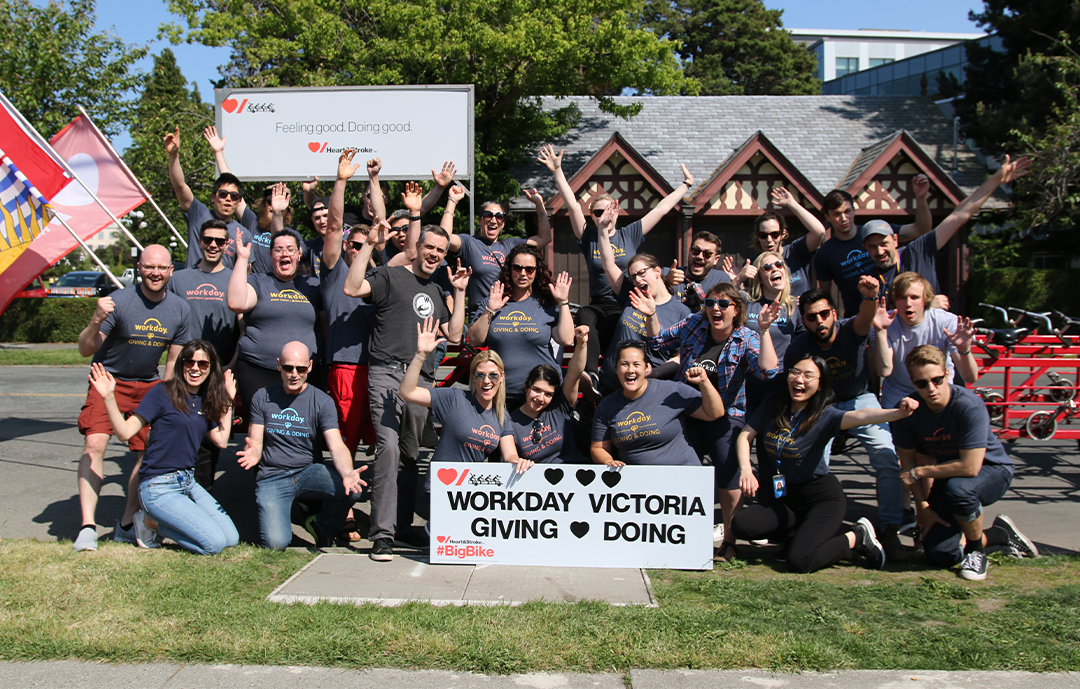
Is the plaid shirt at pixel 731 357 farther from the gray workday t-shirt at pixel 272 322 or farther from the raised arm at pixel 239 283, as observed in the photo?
the raised arm at pixel 239 283

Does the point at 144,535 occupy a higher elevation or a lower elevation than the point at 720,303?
lower

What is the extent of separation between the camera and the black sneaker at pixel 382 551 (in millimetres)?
5191

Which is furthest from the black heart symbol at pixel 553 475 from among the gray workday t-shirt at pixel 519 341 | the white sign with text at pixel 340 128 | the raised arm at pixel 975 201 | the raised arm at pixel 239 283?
the white sign with text at pixel 340 128

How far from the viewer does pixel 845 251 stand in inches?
252

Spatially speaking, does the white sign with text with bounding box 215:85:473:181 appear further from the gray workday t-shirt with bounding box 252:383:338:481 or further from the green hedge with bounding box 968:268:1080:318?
the green hedge with bounding box 968:268:1080:318

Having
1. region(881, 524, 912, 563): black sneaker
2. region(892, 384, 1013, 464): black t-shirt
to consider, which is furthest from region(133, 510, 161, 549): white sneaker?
region(892, 384, 1013, 464): black t-shirt

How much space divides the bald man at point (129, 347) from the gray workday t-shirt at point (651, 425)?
9.59ft

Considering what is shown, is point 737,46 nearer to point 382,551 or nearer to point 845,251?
point 845,251

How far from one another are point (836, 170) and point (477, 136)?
8.68 m

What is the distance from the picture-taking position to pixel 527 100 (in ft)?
65.7

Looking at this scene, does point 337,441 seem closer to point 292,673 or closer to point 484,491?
point 484,491

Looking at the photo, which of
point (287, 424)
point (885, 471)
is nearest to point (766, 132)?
point (885, 471)

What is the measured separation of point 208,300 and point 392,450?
1.98 m

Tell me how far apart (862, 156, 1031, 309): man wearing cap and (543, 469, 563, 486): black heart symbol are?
2.65m
